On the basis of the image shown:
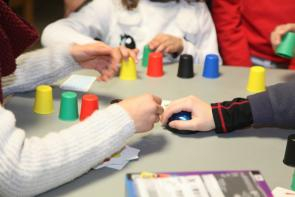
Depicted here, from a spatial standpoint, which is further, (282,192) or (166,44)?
(166,44)

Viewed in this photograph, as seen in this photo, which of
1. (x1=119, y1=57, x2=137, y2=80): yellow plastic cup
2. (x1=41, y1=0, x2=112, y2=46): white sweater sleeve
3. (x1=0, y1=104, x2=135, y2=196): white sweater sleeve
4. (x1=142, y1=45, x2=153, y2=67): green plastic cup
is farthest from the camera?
(x1=41, y1=0, x2=112, y2=46): white sweater sleeve

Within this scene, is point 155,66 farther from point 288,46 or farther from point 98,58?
point 288,46

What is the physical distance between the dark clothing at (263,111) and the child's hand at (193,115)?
15 millimetres

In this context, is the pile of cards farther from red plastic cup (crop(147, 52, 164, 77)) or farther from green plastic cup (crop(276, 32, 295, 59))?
green plastic cup (crop(276, 32, 295, 59))

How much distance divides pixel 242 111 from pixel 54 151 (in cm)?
39

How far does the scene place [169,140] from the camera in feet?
3.03

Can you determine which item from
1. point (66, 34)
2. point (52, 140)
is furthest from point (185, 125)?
point (66, 34)

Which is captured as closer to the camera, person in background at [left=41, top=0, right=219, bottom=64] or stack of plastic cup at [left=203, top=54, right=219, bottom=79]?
stack of plastic cup at [left=203, top=54, right=219, bottom=79]

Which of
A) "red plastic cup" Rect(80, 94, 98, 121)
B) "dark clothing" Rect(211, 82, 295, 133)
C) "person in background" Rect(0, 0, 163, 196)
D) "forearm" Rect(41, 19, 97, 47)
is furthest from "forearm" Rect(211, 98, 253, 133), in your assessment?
"forearm" Rect(41, 19, 97, 47)

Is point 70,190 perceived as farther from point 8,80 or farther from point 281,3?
point 281,3

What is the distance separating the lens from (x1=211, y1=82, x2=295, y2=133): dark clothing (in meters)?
0.96

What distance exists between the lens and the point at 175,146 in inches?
35.5

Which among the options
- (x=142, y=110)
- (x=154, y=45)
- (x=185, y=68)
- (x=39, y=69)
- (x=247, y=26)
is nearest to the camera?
(x=142, y=110)

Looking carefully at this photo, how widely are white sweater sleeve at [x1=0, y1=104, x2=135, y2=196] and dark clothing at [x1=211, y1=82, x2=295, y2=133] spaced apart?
22cm
